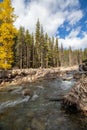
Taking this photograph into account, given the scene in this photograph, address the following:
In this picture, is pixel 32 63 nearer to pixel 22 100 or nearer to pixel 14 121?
pixel 22 100

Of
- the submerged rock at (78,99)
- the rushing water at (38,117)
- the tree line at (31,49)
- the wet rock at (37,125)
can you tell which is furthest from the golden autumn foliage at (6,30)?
the tree line at (31,49)

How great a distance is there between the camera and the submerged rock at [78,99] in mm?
10500

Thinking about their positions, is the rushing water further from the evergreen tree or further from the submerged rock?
the evergreen tree

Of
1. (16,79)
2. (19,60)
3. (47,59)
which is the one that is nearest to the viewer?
(16,79)

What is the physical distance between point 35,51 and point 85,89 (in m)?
53.6

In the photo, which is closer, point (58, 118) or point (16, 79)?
point (58, 118)

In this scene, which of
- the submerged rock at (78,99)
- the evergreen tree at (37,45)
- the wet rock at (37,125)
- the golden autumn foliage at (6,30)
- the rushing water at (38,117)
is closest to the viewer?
the wet rock at (37,125)

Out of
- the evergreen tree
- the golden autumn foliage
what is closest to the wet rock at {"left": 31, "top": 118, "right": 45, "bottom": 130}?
the golden autumn foliage

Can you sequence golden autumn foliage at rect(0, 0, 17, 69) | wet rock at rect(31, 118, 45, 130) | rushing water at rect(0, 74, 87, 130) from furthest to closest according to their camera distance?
golden autumn foliage at rect(0, 0, 17, 69)
rushing water at rect(0, 74, 87, 130)
wet rock at rect(31, 118, 45, 130)

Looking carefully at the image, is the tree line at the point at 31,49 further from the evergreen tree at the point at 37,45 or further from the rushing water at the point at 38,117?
the rushing water at the point at 38,117

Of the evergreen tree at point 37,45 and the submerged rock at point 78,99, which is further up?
the evergreen tree at point 37,45

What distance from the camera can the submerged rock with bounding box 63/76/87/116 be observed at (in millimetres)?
10500

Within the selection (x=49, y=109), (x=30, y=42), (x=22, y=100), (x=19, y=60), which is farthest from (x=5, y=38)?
(x=30, y=42)

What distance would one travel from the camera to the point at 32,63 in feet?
203
